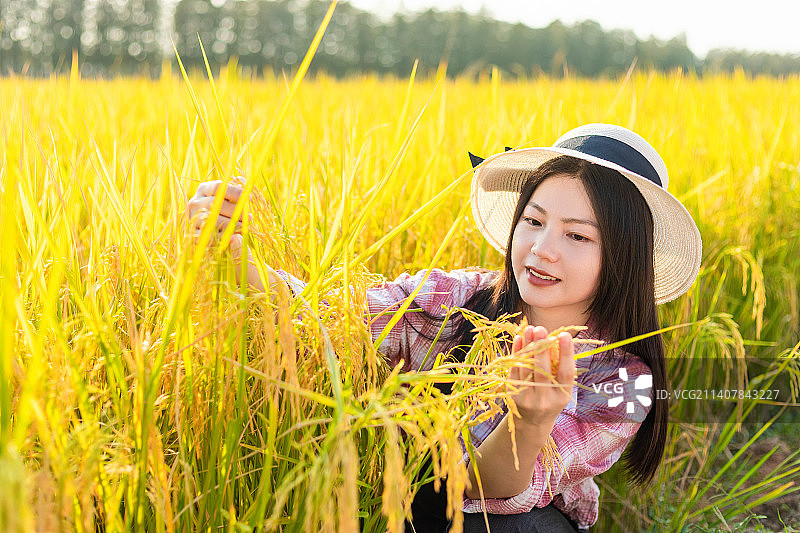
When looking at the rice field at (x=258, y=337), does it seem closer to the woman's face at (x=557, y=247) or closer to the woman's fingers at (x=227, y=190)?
the woman's fingers at (x=227, y=190)

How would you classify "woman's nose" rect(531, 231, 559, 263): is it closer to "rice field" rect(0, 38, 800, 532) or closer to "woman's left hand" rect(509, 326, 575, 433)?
"rice field" rect(0, 38, 800, 532)

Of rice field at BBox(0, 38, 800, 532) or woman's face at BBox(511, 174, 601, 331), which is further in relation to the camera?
woman's face at BBox(511, 174, 601, 331)

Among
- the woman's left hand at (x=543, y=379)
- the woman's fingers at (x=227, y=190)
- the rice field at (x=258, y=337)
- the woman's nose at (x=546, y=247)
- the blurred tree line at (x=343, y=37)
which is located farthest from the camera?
the blurred tree line at (x=343, y=37)

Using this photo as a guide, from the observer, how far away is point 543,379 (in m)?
0.83

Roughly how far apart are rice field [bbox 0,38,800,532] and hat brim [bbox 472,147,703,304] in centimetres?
12

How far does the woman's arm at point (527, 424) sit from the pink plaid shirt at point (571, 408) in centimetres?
7

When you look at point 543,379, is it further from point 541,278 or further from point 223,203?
point 223,203

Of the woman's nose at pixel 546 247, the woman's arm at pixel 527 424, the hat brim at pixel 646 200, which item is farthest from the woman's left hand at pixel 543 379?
the hat brim at pixel 646 200

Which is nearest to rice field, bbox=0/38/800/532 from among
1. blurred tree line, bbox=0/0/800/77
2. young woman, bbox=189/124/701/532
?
young woman, bbox=189/124/701/532

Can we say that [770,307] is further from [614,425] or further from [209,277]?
[209,277]

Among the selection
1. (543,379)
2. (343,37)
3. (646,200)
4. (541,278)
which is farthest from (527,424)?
(343,37)

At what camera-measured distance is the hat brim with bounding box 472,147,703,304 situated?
1.22 metres

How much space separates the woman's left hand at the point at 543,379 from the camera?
779mm

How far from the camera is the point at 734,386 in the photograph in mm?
1978
